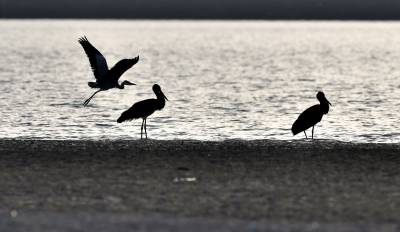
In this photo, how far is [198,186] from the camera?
15.5 metres

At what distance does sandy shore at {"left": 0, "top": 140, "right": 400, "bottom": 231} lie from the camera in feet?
41.2

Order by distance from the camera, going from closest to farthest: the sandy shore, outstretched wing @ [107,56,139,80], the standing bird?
the sandy shore, the standing bird, outstretched wing @ [107,56,139,80]

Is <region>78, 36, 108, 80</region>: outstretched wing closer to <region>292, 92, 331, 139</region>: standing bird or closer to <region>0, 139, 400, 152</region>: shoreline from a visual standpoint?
<region>0, 139, 400, 152</region>: shoreline

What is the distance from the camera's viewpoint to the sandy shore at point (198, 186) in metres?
12.6

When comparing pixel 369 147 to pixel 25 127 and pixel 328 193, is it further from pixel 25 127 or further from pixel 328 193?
pixel 25 127

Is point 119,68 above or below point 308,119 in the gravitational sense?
above

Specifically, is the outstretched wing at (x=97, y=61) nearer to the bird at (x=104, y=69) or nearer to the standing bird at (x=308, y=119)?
the bird at (x=104, y=69)

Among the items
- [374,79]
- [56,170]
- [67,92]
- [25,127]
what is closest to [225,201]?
[56,170]

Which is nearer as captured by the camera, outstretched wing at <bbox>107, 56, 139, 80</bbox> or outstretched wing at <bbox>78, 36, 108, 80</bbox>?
outstretched wing at <bbox>78, 36, 108, 80</bbox>

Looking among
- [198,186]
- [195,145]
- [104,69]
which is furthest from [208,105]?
[198,186]

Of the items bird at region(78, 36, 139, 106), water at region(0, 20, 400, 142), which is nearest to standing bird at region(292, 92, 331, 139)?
water at region(0, 20, 400, 142)

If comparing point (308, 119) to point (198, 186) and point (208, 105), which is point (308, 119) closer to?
point (198, 186)

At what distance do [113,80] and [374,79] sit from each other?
121 ft

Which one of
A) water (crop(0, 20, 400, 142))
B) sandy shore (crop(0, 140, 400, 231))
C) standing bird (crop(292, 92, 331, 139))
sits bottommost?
water (crop(0, 20, 400, 142))
